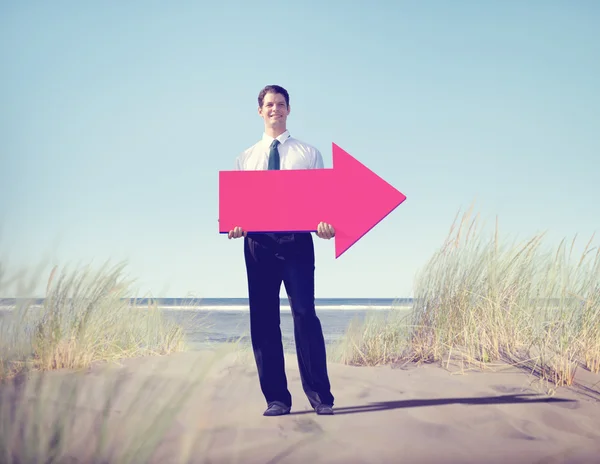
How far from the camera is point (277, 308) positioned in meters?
3.29

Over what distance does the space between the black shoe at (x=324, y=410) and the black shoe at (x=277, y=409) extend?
0.56ft

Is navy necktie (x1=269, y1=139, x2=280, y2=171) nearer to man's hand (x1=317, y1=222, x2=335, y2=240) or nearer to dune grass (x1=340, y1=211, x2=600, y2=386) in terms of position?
man's hand (x1=317, y1=222, x2=335, y2=240)

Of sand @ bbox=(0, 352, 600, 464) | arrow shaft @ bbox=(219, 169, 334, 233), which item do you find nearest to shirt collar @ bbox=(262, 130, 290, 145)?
arrow shaft @ bbox=(219, 169, 334, 233)

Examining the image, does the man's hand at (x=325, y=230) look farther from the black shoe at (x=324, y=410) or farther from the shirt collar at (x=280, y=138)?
the black shoe at (x=324, y=410)

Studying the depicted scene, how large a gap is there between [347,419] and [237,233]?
118 cm

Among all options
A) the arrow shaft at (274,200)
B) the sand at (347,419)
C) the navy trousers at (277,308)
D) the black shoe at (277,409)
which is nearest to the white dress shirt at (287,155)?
the arrow shaft at (274,200)

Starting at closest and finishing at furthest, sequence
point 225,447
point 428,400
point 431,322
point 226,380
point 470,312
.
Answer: point 225,447 → point 428,400 → point 226,380 → point 470,312 → point 431,322

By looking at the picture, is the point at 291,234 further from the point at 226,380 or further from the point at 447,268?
the point at 447,268

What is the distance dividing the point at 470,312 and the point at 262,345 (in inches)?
73.9

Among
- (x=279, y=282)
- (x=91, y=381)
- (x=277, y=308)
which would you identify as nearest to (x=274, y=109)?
(x=279, y=282)

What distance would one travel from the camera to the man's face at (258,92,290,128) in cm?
328

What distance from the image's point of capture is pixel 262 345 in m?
3.25

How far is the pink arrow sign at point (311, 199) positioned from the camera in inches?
118

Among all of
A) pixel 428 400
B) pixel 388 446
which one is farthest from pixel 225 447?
pixel 428 400
